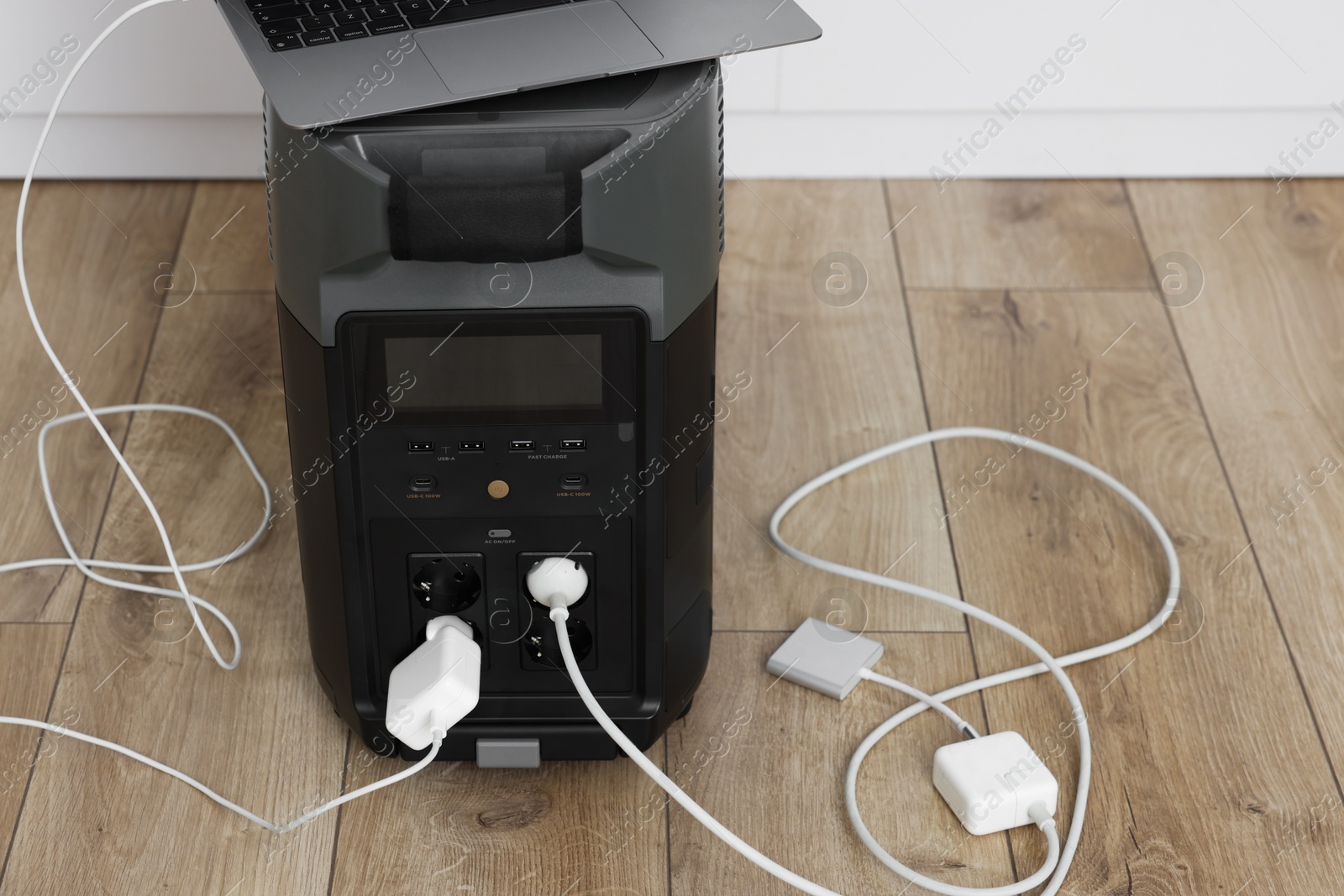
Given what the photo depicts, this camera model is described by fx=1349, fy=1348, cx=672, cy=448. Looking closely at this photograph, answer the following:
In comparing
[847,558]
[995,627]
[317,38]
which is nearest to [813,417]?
[847,558]

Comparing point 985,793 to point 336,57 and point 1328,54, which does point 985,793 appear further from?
point 1328,54

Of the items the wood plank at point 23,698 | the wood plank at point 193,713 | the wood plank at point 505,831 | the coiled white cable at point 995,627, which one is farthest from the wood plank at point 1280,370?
the wood plank at point 23,698

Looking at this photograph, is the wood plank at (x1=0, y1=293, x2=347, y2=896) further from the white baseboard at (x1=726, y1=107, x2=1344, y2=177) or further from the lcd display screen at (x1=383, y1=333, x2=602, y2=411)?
the white baseboard at (x1=726, y1=107, x2=1344, y2=177)

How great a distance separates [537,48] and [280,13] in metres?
0.15

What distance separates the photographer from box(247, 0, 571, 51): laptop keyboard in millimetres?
725

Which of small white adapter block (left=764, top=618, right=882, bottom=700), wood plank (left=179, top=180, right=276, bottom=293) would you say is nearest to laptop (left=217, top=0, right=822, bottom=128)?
small white adapter block (left=764, top=618, right=882, bottom=700)

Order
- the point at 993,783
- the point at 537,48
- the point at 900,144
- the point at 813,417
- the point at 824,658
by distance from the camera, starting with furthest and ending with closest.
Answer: the point at 900,144
the point at 813,417
the point at 824,658
the point at 993,783
the point at 537,48

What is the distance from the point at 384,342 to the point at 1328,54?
3.79 feet

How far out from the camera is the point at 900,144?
59.1 inches

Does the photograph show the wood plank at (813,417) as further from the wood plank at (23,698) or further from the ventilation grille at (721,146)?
the wood plank at (23,698)

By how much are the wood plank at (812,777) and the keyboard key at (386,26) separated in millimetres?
492

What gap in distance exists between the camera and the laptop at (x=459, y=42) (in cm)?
67

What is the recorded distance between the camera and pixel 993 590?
1.04 m

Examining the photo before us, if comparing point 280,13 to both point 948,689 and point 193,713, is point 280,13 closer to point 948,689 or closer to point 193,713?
point 193,713
